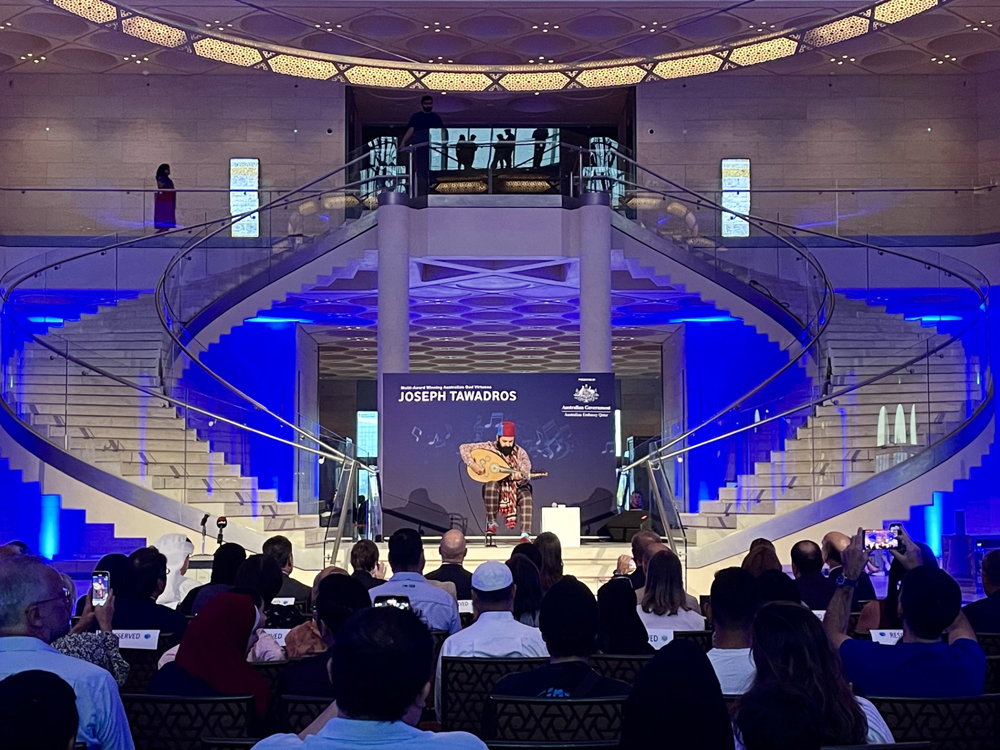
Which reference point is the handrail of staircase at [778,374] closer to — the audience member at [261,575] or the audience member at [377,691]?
the audience member at [261,575]

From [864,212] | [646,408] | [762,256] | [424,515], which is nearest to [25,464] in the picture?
[424,515]

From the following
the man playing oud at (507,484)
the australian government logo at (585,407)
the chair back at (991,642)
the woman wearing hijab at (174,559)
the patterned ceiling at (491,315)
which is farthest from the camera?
the patterned ceiling at (491,315)

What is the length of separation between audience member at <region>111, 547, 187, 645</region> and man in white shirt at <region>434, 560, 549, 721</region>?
1318mm

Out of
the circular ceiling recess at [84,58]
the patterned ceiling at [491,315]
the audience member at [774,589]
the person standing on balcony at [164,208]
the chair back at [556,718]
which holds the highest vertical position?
the circular ceiling recess at [84,58]

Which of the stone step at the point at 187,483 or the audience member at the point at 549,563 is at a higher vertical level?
the audience member at the point at 549,563

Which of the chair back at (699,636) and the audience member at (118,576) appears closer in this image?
the chair back at (699,636)

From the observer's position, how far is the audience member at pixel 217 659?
3.85 meters

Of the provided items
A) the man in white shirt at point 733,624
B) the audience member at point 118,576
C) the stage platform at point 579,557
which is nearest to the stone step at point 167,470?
the stage platform at point 579,557

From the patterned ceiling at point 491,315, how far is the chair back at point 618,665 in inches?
438

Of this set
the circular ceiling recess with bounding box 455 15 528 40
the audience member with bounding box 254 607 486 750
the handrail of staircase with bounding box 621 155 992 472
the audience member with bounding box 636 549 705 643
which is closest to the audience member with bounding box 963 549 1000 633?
the audience member with bounding box 636 549 705 643

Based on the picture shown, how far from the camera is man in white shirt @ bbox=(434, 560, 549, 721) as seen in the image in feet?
14.6

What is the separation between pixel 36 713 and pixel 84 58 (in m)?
19.4

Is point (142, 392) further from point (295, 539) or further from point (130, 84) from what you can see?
point (130, 84)

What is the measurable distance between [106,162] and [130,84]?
1405 mm
